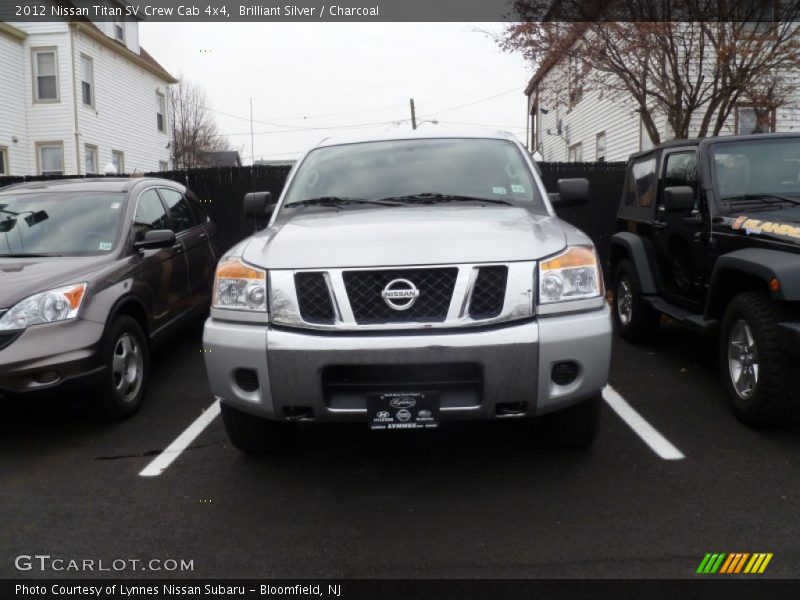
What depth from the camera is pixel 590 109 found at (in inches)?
784

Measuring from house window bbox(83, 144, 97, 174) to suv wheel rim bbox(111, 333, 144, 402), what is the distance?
17.4 metres

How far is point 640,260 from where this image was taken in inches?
252

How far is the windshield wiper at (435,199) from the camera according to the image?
14.1 ft

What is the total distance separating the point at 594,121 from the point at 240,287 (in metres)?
17.9

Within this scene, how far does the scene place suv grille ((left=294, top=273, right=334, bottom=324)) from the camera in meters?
3.27

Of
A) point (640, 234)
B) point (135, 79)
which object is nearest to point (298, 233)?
point (640, 234)

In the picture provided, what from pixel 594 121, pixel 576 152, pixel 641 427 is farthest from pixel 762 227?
pixel 576 152

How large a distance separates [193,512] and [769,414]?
320 centimetres

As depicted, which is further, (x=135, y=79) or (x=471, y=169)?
(x=135, y=79)

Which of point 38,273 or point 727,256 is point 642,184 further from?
point 38,273

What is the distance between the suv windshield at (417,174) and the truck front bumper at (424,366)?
132cm

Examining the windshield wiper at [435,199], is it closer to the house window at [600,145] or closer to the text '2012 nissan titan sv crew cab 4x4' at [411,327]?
the text '2012 nissan titan sv crew cab 4x4' at [411,327]

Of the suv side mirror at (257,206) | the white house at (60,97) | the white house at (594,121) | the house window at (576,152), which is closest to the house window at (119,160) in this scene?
the white house at (60,97)

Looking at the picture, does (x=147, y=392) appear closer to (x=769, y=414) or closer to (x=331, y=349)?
(x=331, y=349)
